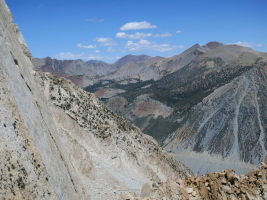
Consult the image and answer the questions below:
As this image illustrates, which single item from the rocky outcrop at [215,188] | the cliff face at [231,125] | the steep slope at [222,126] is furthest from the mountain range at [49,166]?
the cliff face at [231,125]

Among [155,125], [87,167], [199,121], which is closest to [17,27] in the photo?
[87,167]

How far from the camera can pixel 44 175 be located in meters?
12.7

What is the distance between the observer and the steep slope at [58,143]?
11.7 meters

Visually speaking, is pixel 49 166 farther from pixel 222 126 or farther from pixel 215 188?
pixel 222 126

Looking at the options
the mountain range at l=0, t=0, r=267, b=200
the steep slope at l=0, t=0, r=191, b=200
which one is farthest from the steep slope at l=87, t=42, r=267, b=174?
the mountain range at l=0, t=0, r=267, b=200

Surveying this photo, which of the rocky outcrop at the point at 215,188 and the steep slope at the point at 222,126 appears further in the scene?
the steep slope at the point at 222,126

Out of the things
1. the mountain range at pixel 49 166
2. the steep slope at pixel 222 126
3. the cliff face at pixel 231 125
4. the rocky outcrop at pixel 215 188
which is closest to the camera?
the mountain range at pixel 49 166

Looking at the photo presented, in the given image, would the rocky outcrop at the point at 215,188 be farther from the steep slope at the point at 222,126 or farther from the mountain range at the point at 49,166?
the steep slope at the point at 222,126

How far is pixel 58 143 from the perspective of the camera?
60.0 feet

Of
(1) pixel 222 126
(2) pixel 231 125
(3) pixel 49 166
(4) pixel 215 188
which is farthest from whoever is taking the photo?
(1) pixel 222 126

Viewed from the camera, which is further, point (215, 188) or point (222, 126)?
point (222, 126)

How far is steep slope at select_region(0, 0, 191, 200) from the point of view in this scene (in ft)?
38.5

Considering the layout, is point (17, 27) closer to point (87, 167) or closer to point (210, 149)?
point (87, 167)

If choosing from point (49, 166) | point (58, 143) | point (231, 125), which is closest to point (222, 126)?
point (231, 125)
